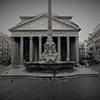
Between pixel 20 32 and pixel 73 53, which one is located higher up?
pixel 20 32

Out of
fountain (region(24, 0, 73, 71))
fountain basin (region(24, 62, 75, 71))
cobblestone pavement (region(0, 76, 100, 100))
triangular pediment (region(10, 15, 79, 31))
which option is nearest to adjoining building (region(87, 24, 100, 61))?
triangular pediment (region(10, 15, 79, 31))

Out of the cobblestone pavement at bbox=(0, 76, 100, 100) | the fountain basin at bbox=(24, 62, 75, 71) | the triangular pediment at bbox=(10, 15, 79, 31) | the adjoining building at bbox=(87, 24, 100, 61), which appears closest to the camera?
the cobblestone pavement at bbox=(0, 76, 100, 100)

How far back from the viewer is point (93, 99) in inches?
269

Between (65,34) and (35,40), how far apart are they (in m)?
12.8

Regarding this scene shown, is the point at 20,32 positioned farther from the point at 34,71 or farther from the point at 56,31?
the point at 34,71

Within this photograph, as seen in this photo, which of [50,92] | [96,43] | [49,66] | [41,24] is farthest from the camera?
[96,43]

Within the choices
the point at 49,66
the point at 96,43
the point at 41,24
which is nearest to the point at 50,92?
the point at 49,66

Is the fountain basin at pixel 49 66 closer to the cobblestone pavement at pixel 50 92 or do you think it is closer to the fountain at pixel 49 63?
the fountain at pixel 49 63

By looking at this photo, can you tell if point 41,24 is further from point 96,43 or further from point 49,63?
point 96,43

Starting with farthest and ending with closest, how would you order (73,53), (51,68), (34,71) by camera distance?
1. (73,53)
2. (34,71)
3. (51,68)

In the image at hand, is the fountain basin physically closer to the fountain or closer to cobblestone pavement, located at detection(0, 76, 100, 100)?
the fountain

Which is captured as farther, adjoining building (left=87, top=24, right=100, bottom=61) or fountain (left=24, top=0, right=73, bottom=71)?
adjoining building (left=87, top=24, right=100, bottom=61)

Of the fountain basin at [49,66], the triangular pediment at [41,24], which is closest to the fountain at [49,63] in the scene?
the fountain basin at [49,66]

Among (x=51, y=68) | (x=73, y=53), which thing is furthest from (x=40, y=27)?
(x=51, y=68)
